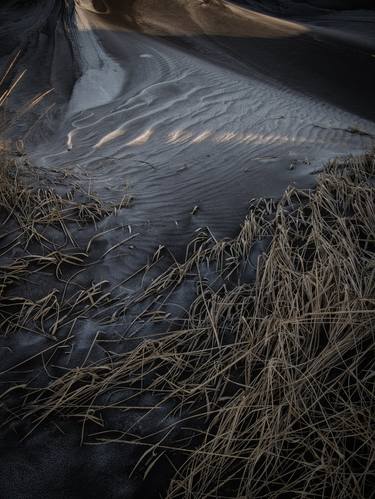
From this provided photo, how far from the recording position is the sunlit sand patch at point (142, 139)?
2.54 metres

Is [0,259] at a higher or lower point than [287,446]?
higher

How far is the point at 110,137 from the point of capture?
260 cm

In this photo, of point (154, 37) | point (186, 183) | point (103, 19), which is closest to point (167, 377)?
point (186, 183)

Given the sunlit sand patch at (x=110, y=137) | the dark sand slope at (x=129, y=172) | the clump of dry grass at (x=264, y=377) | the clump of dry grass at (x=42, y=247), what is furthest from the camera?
the sunlit sand patch at (x=110, y=137)

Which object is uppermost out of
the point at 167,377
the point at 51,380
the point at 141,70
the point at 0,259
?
the point at 141,70

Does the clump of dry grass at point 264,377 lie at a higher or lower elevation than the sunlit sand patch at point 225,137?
lower

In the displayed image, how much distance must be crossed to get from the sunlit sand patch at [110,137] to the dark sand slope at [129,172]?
1cm

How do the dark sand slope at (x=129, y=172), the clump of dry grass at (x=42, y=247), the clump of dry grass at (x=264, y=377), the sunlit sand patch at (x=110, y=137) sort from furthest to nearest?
1. the sunlit sand patch at (x=110, y=137)
2. the clump of dry grass at (x=42, y=247)
3. the dark sand slope at (x=129, y=172)
4. the clump of dry grass at (x=264, y=377)

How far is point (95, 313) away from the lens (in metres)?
1.46

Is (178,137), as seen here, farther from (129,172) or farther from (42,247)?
(42,247)

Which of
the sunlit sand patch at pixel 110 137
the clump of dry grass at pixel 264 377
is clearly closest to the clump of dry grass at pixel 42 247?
the clump of dry grass at pixel 264 377

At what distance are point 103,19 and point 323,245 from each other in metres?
4.57

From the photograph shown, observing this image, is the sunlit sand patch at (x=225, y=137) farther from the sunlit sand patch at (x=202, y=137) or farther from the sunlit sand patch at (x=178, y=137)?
the sunlit sand patch at (x=178, y=137)

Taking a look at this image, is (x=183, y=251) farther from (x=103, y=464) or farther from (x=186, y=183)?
(x=103, y=464)
